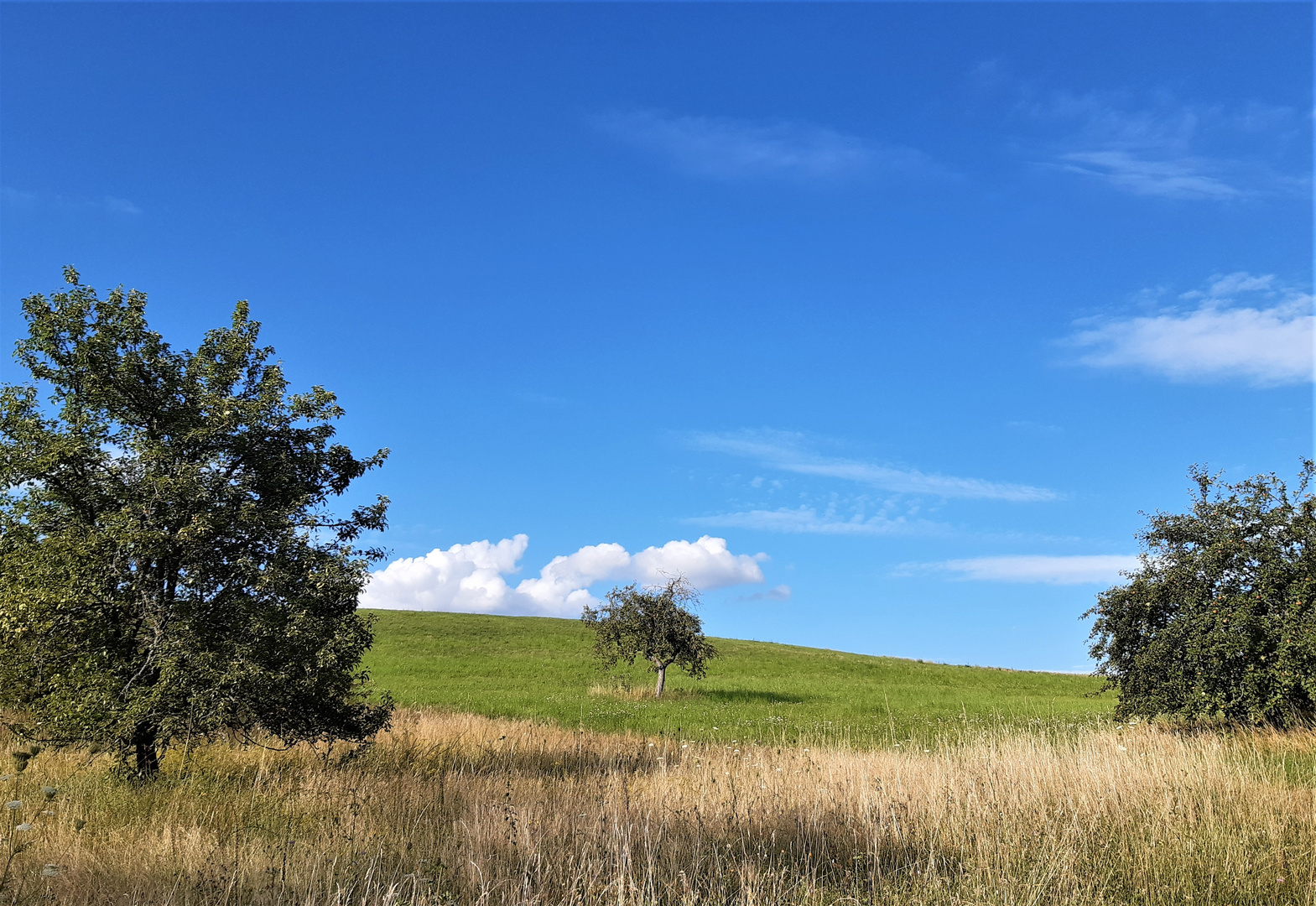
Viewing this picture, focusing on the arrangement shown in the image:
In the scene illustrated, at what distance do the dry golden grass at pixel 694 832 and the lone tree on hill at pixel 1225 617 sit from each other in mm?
4784

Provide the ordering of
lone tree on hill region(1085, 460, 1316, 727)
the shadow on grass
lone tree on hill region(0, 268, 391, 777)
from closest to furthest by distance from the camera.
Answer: lone tree on hill region(0, 268, 391, 777)
lone tree on hill region(1085, 460, 1316, 727)
the shadow on grass

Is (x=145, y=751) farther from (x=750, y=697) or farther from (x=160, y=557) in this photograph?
(x=750, y=697)

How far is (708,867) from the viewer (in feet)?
→ 25.9

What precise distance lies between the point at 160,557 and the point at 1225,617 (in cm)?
2180

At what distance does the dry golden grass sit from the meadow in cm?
4

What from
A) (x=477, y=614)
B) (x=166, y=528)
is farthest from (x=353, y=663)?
(x=477, y=614)

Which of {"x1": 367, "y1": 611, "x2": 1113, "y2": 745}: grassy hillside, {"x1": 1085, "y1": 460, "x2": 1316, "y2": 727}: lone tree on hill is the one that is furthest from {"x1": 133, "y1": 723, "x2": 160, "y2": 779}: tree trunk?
{"x1": 1085, "y1": 460, "x2": 1316, "y2": 727}: lone tree on hill

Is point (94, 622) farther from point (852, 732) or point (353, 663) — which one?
point (852, 732)

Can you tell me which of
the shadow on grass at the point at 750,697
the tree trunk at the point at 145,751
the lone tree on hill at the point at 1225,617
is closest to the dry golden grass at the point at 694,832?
the tree trunk at the point at 145,751

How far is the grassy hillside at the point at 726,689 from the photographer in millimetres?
26683

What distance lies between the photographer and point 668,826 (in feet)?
29.1

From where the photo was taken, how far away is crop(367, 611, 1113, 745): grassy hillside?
26683 millimetres

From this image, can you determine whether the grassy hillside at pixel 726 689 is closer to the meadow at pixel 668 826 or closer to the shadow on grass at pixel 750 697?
the shadow on grass at pixel 750 697

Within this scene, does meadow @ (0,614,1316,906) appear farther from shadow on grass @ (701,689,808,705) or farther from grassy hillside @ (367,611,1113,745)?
shadow on grass @ (701,689,808,705)
